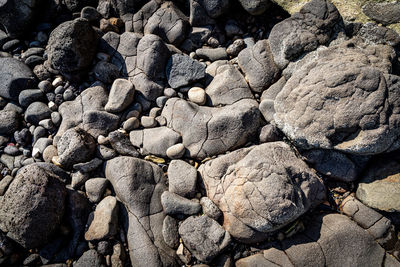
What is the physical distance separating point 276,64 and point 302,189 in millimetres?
1782

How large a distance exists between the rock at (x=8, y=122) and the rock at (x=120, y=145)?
1.71 meters

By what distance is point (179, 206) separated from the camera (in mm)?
2877

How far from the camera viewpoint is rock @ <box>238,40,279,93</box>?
3418mm

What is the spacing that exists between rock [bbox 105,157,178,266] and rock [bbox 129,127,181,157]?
0.73 ft

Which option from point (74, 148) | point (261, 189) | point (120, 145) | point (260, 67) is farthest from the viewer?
point (260, 67)

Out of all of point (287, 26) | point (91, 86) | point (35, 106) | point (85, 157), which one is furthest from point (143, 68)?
point (287, 26)

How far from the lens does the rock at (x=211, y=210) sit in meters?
2.79

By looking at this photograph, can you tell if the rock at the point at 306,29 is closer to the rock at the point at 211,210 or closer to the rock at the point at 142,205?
the rock at the point at 211,210

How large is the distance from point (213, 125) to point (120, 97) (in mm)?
1473

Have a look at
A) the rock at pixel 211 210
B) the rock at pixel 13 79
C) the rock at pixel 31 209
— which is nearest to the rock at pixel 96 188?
the rock at pixel 31 209

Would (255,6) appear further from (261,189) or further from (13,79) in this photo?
(13,79)

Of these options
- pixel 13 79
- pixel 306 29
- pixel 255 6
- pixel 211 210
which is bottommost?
pixel 211 210

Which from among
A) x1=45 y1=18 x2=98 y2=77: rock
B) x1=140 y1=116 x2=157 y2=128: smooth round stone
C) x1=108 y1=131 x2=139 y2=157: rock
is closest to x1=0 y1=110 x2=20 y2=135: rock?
x1=45 y1=18 x2=98 y2=77: rock

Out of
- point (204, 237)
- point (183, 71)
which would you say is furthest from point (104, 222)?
point (183, 71)
